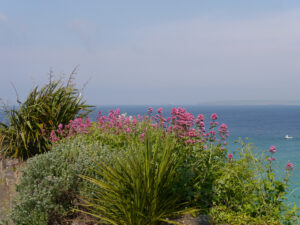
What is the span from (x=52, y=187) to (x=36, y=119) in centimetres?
450

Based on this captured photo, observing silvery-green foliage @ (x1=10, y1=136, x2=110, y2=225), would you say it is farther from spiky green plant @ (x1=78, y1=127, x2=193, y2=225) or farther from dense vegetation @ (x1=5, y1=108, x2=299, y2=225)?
spiky green plant @ (x1=78, y1=127, x2=193, y2=225)

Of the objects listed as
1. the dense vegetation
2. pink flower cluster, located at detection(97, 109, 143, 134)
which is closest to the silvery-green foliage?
the dense vegetation

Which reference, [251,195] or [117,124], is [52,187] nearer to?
[117,124]

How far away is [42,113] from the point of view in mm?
8281

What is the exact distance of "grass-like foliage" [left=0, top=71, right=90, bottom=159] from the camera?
26.8ft

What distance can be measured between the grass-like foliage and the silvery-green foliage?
9.50 ft

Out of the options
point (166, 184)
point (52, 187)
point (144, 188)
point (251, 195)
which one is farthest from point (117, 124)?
point (251, 195)

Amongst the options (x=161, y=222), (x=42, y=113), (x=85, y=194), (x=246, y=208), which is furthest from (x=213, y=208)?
(x=42, y=113)

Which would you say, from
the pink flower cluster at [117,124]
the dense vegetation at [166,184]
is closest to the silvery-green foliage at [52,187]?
the dense vegetation at [166,184]

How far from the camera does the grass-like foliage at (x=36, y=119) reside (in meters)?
8.17

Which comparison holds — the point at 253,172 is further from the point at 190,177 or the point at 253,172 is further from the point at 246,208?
the point at 190,177

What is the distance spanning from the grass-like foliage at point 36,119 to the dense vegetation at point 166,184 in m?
3.29

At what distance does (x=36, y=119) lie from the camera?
8391 mm

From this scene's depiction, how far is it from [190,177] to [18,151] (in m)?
6.20
